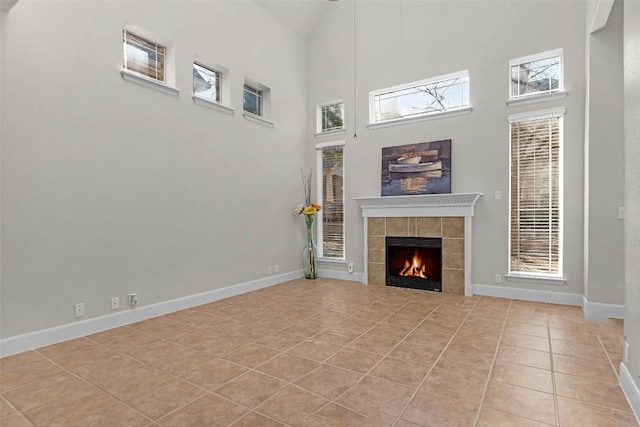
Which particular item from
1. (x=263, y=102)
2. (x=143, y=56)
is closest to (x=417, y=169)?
(x=263, y=102)

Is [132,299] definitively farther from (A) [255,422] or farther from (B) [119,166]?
(A) [255,422]

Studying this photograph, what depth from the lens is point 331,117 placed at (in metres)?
6.10

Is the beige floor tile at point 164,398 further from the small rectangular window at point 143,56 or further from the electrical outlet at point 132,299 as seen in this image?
the small rectangular window at point 143,56

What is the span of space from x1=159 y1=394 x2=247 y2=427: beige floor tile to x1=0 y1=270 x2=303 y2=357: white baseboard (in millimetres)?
1850

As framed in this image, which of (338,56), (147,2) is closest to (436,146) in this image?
(338,56)

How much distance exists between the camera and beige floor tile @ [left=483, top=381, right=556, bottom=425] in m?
1.86

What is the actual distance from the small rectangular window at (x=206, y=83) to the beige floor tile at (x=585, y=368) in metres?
4.65

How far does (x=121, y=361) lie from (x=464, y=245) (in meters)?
4.21

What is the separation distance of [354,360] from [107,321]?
98.1 inches

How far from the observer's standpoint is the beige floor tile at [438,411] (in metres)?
1.79

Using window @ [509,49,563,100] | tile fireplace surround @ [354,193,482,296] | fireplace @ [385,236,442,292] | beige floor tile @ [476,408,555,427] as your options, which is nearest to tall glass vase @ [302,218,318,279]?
tile fireplace surround @ [354,193,482,296]

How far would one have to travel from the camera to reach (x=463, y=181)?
4.77m

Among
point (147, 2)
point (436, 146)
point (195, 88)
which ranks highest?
point (147, 2)

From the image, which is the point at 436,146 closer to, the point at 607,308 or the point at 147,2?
the point at 607,308
